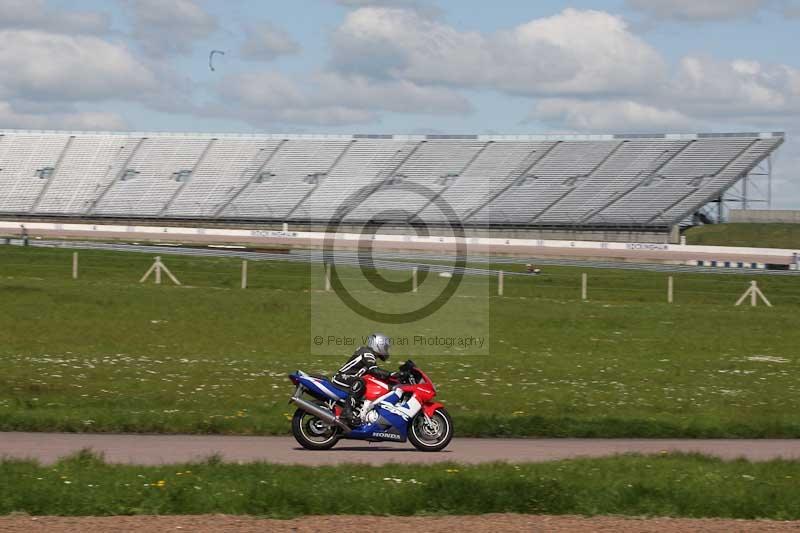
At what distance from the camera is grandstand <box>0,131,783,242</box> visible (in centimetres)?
8888

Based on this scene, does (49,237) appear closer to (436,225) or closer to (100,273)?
(436,225)

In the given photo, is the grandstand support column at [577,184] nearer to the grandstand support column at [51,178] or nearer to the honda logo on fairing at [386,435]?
the grandstand support column at [51,178]

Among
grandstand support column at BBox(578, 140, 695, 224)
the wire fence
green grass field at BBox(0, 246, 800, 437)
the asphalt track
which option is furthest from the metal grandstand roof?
the asphalt track

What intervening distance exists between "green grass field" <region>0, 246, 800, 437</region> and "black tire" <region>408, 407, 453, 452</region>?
163 centimetres

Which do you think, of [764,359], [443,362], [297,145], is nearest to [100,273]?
[443,362]

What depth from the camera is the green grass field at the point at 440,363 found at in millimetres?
16750

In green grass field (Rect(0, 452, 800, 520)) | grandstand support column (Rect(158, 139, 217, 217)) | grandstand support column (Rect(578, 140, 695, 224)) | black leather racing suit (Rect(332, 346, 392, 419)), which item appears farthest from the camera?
grandstand support column (Rect(158, 139, 217, 217))

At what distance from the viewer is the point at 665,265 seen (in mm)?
67625

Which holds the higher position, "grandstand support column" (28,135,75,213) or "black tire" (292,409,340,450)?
"grandstand support column" (28,135,75,213)

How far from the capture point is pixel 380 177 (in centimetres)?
9912

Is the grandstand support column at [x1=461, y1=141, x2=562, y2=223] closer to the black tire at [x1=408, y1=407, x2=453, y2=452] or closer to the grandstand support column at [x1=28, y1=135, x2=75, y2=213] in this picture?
the grandstand support column at [x1=28, y1=135, x2=75, y2=213]

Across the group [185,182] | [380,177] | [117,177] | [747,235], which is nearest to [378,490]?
[747,235]

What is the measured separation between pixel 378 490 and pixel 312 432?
381 cm

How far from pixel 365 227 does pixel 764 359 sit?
209 ft
